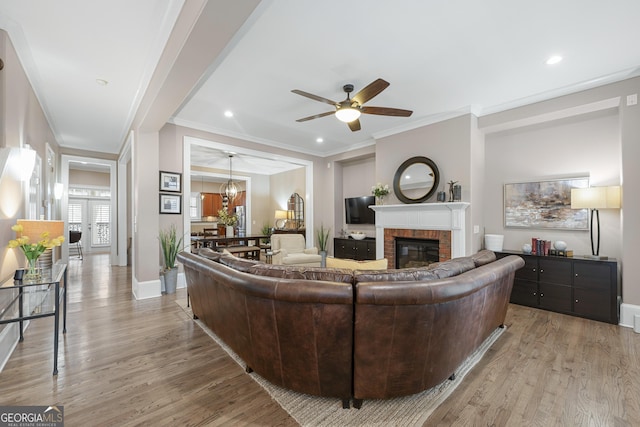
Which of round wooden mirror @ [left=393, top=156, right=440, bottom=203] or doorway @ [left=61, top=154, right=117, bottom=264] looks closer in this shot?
round wooden mirror @ [left=393, top=156, right=440, bottom=203]

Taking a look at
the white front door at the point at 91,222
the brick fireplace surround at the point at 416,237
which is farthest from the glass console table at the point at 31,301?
the white front door at the point at 91,222

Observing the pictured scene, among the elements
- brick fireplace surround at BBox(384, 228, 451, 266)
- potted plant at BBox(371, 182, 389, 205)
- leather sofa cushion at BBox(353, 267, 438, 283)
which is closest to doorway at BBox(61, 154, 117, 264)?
potted plant at BBox(371, 182, 389, 205)

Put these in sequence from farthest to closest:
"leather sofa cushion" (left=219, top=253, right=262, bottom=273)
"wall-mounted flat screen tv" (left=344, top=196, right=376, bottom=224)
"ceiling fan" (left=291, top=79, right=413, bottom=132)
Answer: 1. "wall-mounted flat screen tv" (left=344, top=196, right=376, bottom=224)
2. "ceiling fan" (left=291, top=79, right=413, bottom=132)
3. "leather sofa cushion" (left=219, top=253, right=262, bottom=273)

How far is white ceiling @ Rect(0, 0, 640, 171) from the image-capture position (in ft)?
7.49

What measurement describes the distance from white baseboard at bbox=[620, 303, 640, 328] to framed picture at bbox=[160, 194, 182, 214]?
6.19 meters

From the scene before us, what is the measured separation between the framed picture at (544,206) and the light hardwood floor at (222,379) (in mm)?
1437

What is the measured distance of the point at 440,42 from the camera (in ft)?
8.87

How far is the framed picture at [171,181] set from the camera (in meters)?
4.61

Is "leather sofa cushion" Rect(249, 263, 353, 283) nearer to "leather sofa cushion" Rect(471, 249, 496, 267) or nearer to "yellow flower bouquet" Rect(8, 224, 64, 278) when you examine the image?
"leather sofa cushion" Rect(471, 249, 496, 267)

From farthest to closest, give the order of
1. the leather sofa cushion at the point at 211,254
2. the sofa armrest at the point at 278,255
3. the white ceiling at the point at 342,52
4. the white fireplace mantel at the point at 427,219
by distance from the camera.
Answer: the sofa armrest at the point at 278,255, the white fireplace mantel at the point at 427,219, the leather sofa cushion at the point at 211,254, the white ceiling at the point at 342,52

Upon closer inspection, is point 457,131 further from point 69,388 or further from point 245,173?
point 245,173

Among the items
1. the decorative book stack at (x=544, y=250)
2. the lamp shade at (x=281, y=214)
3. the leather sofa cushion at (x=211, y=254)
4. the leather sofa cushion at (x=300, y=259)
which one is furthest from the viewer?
the lamp shade at (x=281, y=214)

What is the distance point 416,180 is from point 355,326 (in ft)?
12.2

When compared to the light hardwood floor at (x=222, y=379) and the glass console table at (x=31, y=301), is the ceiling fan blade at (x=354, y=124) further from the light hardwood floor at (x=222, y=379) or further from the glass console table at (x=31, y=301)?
the glass console table at (x=31, y=301)
